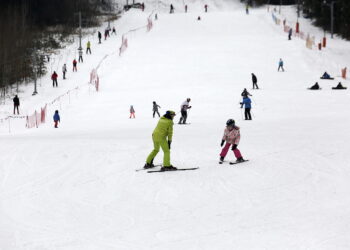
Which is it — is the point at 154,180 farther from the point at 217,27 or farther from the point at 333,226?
the point at 217,27

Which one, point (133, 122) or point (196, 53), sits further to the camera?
point (196, 53)

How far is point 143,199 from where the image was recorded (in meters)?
9.91

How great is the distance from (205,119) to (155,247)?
1524cm

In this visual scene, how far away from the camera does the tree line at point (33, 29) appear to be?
135ft

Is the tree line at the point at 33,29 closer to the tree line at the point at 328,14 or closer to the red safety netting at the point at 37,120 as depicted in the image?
the red safety netting at the point at 37,120

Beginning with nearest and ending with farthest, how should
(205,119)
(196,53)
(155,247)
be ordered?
(155,247), (205,119), (196,53)

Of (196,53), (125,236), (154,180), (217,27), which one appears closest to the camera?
(125,236)

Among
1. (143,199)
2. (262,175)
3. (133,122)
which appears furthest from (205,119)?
(143,199)

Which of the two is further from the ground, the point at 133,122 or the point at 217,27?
the point at 217,27

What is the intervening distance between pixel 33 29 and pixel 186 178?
153 ft

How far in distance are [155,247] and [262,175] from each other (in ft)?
14.7

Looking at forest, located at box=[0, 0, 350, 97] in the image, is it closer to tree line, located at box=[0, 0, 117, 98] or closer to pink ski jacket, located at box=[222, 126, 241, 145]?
tree line, located at box=[0, 0, 117, 98]

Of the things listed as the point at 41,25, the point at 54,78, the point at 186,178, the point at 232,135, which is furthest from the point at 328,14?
the point at 186,178

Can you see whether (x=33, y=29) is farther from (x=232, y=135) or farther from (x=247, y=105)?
(x=232, y=135)
